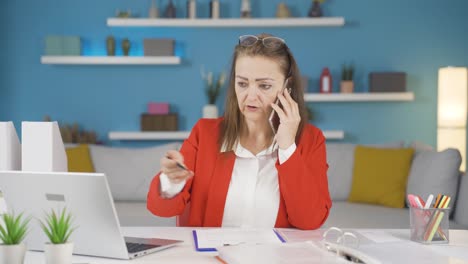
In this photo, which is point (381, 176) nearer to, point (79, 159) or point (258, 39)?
point (79, 159)

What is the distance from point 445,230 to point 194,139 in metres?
0.92

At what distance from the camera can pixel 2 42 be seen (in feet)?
18.9

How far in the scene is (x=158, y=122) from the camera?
5.66 meters

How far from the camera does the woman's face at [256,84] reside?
2221mm

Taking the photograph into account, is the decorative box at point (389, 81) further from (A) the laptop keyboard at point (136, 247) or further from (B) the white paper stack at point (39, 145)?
(A) the laptop keyboard at point (136, 247)

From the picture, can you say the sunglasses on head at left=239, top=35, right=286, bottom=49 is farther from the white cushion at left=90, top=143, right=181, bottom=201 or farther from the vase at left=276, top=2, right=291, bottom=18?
the vase at left=276, top=2, right=291, bottom=18

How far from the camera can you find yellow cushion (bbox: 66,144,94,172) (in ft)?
15.3

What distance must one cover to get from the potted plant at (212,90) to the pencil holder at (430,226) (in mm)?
3879

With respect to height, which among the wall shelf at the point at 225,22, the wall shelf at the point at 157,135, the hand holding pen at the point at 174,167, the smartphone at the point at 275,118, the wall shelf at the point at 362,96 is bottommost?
the wall shelf at the point at 157,135

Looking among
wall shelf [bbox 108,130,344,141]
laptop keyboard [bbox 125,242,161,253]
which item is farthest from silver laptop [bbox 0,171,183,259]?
wall shelf [bbox 108,130,344,141]

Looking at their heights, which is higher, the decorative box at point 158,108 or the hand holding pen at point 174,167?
the hand holding pen at point 174,167

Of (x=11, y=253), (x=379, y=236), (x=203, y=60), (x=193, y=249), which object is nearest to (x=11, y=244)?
(x=11, y=253)

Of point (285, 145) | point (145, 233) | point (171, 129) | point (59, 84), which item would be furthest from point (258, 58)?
point (59, 84)

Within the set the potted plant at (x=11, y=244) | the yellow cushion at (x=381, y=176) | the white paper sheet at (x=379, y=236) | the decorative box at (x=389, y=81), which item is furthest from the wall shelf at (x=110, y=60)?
the potted plant at (x=11, y=244)
